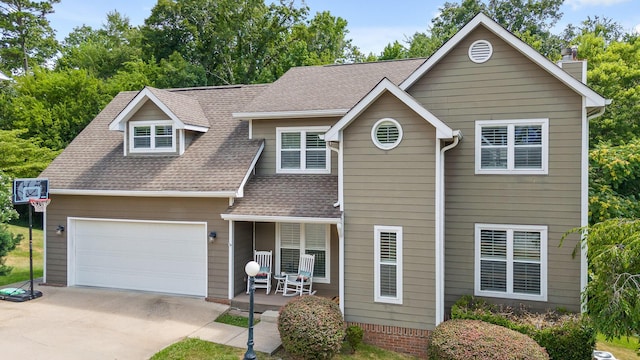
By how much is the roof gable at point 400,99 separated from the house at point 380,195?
3 cm

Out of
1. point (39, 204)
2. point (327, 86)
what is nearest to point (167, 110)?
point (39, 204)

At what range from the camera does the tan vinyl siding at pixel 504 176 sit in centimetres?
1011

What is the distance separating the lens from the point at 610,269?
769 centimetres

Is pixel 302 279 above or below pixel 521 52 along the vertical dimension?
below

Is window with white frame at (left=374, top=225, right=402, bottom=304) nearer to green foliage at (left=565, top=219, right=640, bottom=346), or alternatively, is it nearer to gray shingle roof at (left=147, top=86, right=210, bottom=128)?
green foliage at (left=565, top=219, right=640, bottom=346)

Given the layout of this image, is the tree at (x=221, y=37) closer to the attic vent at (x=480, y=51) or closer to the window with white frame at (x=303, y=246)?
the window with white frame at (x=303, y=246)

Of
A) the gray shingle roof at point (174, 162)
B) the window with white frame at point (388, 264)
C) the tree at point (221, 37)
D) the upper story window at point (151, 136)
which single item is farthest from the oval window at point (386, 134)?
the tree at point (221, 37)

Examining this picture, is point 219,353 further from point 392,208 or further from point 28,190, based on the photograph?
point 28,190

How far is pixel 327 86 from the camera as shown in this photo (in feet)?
46.6

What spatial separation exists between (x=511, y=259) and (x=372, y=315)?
3.64 meters

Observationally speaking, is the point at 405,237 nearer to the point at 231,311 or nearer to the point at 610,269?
the point at 610,269

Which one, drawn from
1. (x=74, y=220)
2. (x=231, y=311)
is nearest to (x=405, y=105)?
(x=231, y=311)

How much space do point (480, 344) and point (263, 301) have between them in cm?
571

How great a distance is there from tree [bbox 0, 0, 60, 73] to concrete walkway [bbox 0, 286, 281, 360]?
99.7 ft
